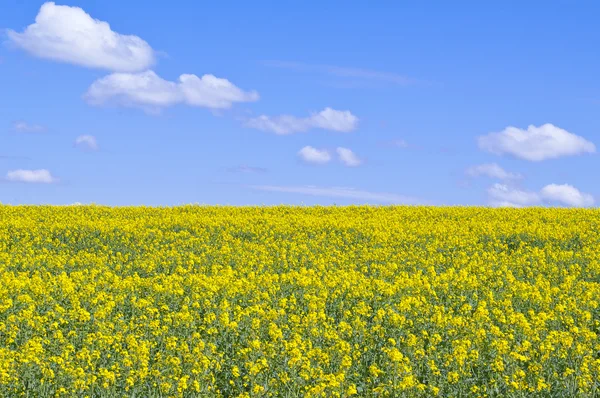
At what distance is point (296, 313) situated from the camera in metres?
13.3

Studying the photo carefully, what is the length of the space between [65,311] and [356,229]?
1471 centimetres

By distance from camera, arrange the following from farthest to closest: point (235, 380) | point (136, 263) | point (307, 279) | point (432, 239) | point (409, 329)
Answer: point (432, 239), point (136, 263), point (307, 279), point (409, 329), point (235, 380)

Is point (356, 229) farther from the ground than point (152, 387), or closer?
farther from the ground

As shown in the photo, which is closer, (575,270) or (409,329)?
(409,329)

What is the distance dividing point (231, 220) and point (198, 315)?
16202mm

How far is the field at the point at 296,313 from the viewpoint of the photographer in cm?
928

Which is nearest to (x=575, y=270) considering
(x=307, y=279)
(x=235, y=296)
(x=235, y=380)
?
(x=307, y=279)

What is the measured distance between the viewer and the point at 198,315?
12750mm

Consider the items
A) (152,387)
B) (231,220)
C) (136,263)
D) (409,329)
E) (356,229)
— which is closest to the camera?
(152,387)

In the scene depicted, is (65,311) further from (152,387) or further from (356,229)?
(356,229)

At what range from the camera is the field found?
9.28m

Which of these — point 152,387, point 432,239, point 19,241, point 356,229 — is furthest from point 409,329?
point 19,241

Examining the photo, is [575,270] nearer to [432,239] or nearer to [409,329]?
[432,239]

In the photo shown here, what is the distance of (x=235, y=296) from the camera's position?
14195mm
